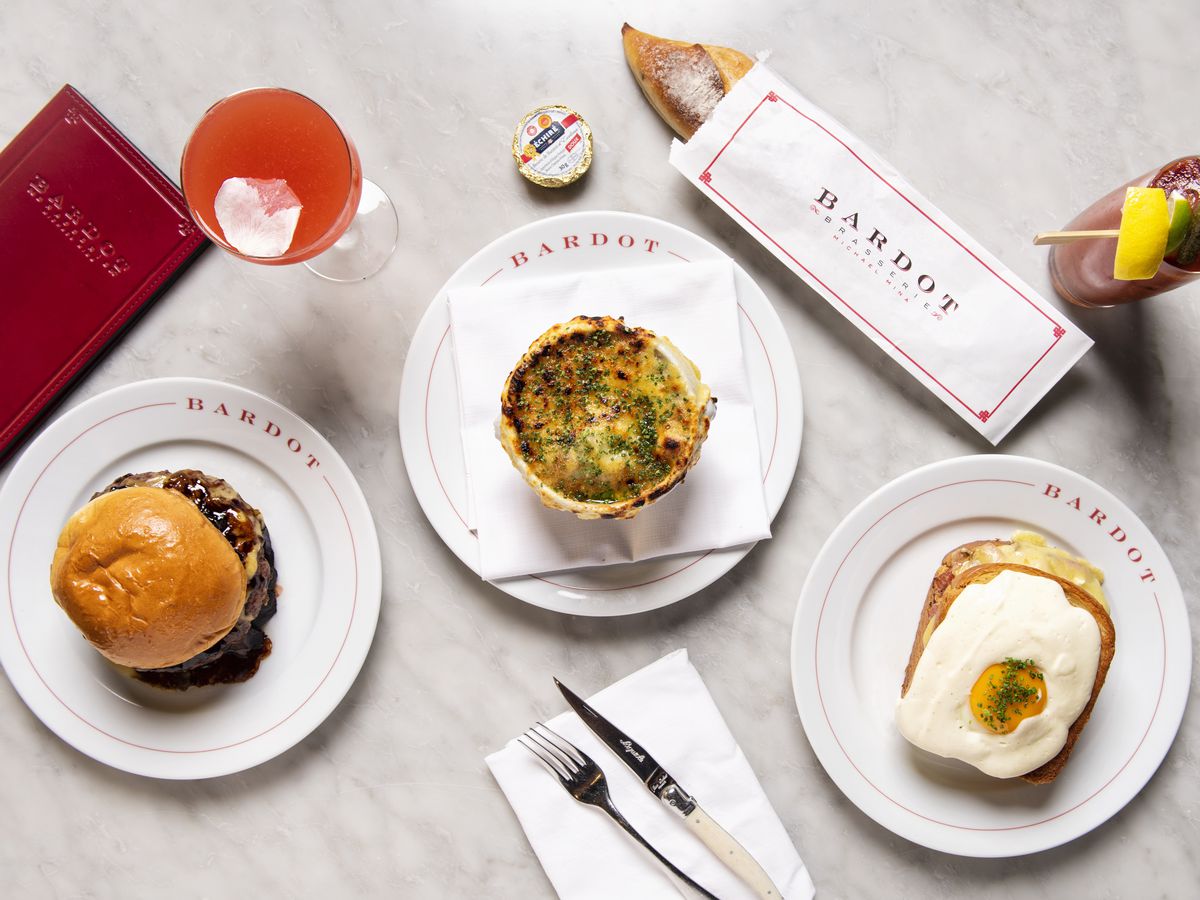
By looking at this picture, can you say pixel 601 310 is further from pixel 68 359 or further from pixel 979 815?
pixel 979 815

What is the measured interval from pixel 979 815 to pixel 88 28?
342 cm

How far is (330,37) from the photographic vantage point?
8.50ft

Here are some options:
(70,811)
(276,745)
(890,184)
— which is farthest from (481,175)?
(70,811)

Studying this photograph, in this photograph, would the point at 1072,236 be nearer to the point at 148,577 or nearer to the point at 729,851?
the point at 729,851

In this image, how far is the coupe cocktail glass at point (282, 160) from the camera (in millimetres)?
2193

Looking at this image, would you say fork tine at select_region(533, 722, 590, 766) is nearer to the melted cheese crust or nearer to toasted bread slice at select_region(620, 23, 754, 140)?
the melted cheese crust

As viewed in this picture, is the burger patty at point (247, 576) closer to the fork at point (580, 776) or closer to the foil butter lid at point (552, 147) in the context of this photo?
the fork at point (580, 776)

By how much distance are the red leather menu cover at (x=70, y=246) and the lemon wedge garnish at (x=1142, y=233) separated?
96.1 inches

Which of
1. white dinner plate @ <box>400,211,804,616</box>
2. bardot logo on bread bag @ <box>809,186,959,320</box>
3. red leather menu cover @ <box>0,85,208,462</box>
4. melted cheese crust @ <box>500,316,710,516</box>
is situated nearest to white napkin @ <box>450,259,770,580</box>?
white dinner plate @ <box>400,211,804,616</box>

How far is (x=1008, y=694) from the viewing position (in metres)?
2.22

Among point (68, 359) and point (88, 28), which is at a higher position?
point (88, 28)

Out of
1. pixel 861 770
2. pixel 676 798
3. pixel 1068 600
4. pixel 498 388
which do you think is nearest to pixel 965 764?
pixel 861 770

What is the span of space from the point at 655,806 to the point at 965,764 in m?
0.89

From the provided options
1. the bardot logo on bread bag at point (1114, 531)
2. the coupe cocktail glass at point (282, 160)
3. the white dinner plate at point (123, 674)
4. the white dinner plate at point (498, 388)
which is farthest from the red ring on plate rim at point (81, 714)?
the bardot logo on bread bag at point (1114, 531)
